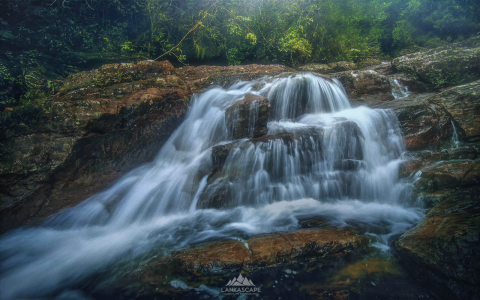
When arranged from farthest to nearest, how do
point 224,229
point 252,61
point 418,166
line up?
1. point 252,61
2. point 418,166
3. point 224,229

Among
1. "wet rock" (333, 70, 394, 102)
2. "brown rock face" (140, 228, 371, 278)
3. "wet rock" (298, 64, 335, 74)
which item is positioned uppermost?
"wet rock" (298, 64, 335, 74)

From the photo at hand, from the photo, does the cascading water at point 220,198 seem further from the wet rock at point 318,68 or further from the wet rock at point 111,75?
the wet rock at point 318,68

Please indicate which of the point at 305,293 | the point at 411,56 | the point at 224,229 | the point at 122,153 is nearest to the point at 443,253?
the point at 305,293

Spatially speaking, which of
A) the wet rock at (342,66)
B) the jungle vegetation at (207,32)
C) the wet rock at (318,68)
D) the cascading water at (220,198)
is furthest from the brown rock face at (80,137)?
the wet rock at (342,66)

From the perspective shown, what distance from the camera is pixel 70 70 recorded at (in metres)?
8.62

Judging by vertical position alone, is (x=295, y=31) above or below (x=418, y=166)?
above

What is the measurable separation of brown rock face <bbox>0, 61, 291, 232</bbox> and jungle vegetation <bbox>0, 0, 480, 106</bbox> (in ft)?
5.62

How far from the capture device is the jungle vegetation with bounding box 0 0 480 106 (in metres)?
7.60

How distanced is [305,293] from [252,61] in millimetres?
12772

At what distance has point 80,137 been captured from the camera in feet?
18.5

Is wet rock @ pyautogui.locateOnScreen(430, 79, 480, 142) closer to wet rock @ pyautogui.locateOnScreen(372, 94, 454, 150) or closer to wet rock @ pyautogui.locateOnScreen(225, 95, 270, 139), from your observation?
wet rock @ pyautogui.locateOnScreen(372, 94, 454, 150)

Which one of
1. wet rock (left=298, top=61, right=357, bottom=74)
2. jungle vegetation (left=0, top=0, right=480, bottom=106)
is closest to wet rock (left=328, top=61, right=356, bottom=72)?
→ wet rock (left=298, top=61, right=357, bottom=74)

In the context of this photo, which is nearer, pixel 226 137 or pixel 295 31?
pixel 226 137

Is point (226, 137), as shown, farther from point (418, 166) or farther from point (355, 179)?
point (418, 166)
